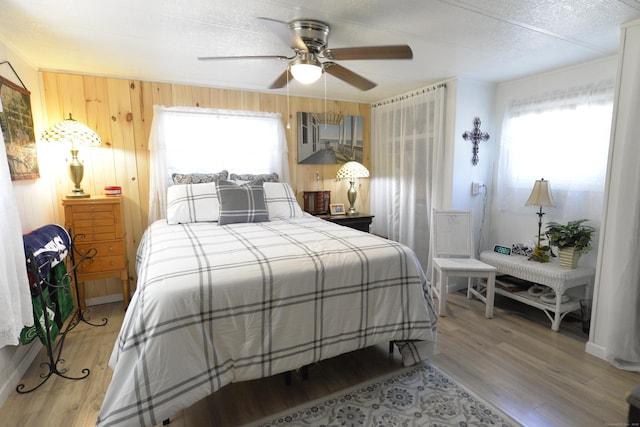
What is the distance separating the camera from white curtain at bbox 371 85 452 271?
3297 mm

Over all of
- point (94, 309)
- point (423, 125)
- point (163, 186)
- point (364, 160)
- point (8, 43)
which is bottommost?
point (94, 309)

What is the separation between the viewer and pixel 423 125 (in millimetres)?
3457

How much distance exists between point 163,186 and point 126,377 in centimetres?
228

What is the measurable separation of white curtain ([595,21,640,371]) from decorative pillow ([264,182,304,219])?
2.36m

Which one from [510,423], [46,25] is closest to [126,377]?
[510,423]

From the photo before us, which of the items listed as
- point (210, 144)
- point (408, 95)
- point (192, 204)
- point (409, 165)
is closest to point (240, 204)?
point (192, 204)

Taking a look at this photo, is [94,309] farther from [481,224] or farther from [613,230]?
[613,230]

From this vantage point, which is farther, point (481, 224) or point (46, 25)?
point (481, 224)

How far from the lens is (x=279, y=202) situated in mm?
3109

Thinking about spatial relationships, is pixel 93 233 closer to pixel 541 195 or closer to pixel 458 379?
pixel 458 379

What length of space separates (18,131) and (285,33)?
6.65 feet

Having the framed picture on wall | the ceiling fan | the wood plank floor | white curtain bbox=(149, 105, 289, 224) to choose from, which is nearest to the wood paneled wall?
white curtain bbox=(149, 105, 289, 224)

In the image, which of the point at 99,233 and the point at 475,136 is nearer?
the point at 99,233

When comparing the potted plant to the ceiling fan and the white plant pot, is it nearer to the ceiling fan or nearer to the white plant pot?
the white plant pot
